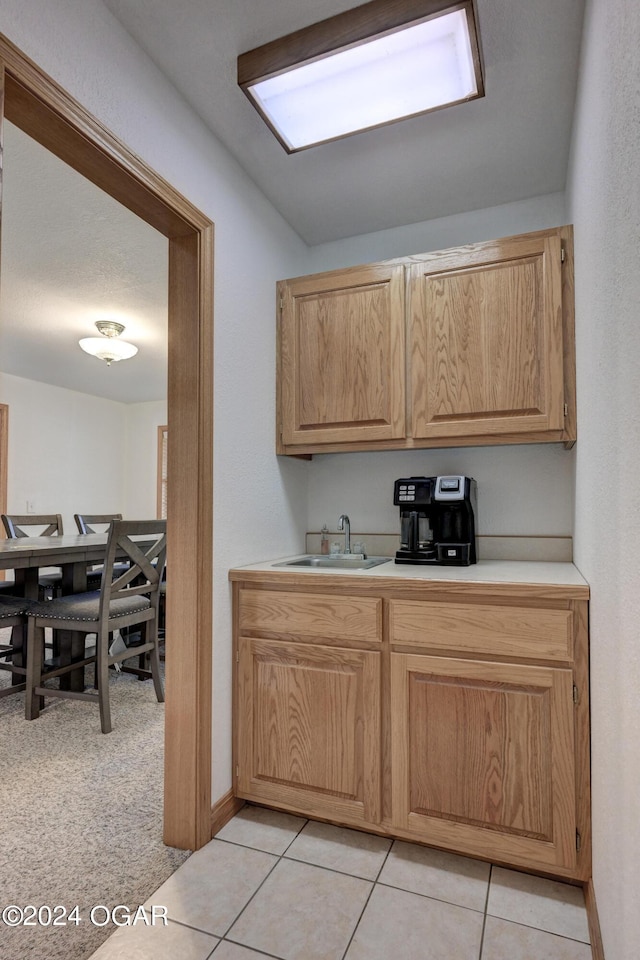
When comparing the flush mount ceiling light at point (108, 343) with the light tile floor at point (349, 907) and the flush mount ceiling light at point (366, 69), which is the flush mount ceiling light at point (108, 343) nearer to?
the flush mount ceiling light at point (366, 69)

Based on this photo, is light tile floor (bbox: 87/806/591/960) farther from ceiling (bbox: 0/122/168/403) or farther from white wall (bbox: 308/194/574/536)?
ceiling (bbox: 0/122/168/403)

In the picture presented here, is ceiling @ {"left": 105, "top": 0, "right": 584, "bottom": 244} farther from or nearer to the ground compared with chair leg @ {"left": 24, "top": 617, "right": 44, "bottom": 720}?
farther from the ground

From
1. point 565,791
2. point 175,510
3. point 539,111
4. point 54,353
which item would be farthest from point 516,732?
point 54,353

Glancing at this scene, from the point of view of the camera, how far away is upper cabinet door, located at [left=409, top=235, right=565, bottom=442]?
1868mm

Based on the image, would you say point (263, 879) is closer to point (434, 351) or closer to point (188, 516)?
point (188, 516)

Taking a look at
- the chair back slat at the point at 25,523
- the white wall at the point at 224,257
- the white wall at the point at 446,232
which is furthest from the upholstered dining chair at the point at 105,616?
the white wall at the point at 446,232

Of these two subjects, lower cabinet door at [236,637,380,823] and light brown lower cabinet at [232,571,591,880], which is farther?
lower cabinet door at [236,637,380,823]

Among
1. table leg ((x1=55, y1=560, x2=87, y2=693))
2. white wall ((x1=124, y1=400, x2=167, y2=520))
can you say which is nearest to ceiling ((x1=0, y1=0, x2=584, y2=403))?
table leg ((x1=55, y1=560, x2=87, y2=693))

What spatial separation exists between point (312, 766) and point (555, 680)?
86 centimetres

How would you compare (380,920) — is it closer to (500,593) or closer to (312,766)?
(312,766)

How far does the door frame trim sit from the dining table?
1460mm

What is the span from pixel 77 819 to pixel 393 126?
8.82 ft

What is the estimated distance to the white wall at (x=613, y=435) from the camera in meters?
0.88

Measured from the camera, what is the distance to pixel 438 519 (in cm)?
211
